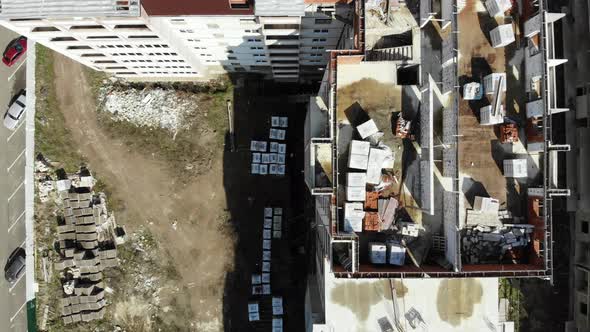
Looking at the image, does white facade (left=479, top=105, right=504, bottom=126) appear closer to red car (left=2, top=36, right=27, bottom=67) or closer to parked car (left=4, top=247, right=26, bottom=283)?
red car (left=2, top=36, right=27, bottom=67)

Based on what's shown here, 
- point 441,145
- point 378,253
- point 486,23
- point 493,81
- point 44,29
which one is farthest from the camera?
point 44,29

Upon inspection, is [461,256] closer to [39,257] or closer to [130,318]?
[130,318]

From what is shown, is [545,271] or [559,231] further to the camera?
[559,231]

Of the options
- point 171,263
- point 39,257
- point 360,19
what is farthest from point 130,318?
point 360,19

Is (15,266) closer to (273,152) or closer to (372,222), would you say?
(273,152)

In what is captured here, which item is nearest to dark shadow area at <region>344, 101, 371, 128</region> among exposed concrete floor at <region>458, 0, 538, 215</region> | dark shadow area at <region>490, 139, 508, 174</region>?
exposed concrete floor at <region>458, 0, 538, 215</region>

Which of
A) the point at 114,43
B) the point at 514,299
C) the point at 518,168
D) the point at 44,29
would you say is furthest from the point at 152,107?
the point at 514,299
